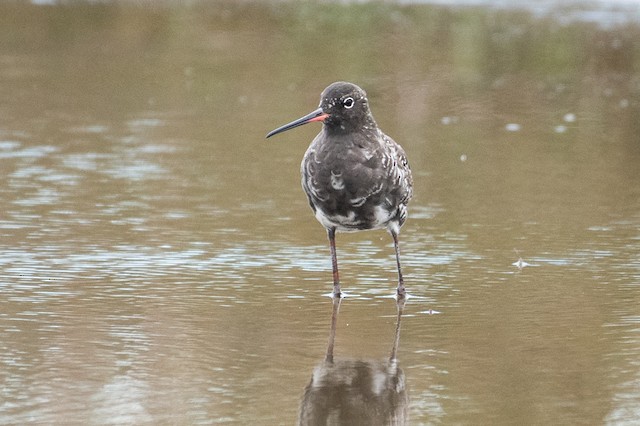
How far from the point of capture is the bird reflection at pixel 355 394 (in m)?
6.48

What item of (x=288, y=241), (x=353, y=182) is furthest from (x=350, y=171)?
(x=288, y=241)

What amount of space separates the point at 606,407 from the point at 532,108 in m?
11.2

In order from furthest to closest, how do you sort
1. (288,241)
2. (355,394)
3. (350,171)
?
(288,241) → (350,171) → (355,394)

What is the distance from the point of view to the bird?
882cm

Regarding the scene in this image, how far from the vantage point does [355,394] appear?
6887 millimetres

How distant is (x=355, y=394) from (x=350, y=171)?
2.22 m

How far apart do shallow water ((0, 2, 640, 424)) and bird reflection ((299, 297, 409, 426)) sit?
51mm

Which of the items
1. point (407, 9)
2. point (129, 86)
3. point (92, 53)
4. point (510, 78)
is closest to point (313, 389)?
point (129, 86)

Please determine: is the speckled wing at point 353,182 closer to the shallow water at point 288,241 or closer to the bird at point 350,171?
the bird at point 350,171

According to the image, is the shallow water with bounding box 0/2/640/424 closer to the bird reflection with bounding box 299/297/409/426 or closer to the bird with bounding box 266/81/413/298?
the bird reflection with bounding box 299/297/409/426

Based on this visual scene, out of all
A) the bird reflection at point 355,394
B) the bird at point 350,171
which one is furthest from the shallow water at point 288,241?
the bird at point 350,171

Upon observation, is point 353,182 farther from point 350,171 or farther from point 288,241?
point 288,241

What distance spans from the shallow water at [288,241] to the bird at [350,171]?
0.49 m

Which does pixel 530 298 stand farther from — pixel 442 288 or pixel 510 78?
pixel 510 78
